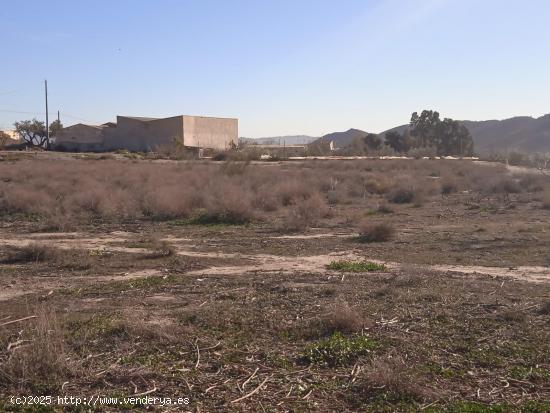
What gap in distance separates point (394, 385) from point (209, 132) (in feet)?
270

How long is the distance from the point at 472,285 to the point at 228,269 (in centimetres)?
492

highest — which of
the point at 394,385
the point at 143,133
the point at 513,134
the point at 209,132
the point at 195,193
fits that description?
the point at 513,134

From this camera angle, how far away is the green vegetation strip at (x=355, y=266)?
13.2 metres

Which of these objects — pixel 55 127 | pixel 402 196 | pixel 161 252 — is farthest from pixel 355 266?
pixel 55 127

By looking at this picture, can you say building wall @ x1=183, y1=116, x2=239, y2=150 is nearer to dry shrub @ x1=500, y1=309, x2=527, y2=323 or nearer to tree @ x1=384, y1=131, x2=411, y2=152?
tree @ x1=384, y1=131, x2=411, y2=152

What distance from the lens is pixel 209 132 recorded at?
286 ft

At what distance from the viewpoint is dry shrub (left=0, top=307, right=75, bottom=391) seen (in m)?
6.21

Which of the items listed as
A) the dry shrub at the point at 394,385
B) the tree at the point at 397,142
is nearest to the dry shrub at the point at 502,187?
the dry shrub at the point at 394,385

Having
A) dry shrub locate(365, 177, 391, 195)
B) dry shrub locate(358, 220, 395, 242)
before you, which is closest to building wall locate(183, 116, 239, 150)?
dry shrub locate(365, 177, 391, 195)

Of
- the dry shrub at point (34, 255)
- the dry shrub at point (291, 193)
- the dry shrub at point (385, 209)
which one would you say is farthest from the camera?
the dry shrub at point (291, 193)

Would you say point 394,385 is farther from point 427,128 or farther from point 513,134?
point 513,134

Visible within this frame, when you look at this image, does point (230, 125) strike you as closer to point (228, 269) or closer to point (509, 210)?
point (509, 210)

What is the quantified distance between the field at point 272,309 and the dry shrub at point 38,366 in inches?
0.7

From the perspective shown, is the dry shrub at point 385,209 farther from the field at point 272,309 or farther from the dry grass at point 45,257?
the dry grass at point 45,257
